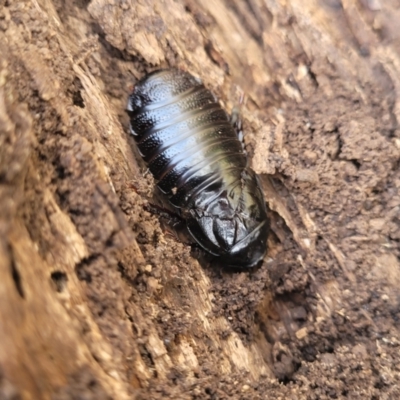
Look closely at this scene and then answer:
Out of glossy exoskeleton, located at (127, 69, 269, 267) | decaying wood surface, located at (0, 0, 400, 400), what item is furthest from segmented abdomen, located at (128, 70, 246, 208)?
decaying wood surface, located at (0, 0, 400, 400)

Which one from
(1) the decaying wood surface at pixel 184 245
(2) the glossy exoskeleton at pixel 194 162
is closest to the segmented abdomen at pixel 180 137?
(2) the glossy exoskeleton at pixel 194 162

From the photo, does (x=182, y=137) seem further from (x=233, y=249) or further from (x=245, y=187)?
(x=233, y=249)

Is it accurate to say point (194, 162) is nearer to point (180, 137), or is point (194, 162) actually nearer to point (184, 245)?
point (180, 137)

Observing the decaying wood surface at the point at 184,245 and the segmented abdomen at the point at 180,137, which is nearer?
the decaying wood surface at the point at 184,245

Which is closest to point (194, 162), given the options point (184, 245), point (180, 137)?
point (180, 137)

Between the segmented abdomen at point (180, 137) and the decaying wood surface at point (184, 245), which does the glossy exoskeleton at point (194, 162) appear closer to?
the segmented abdomen at point (180, 137)
